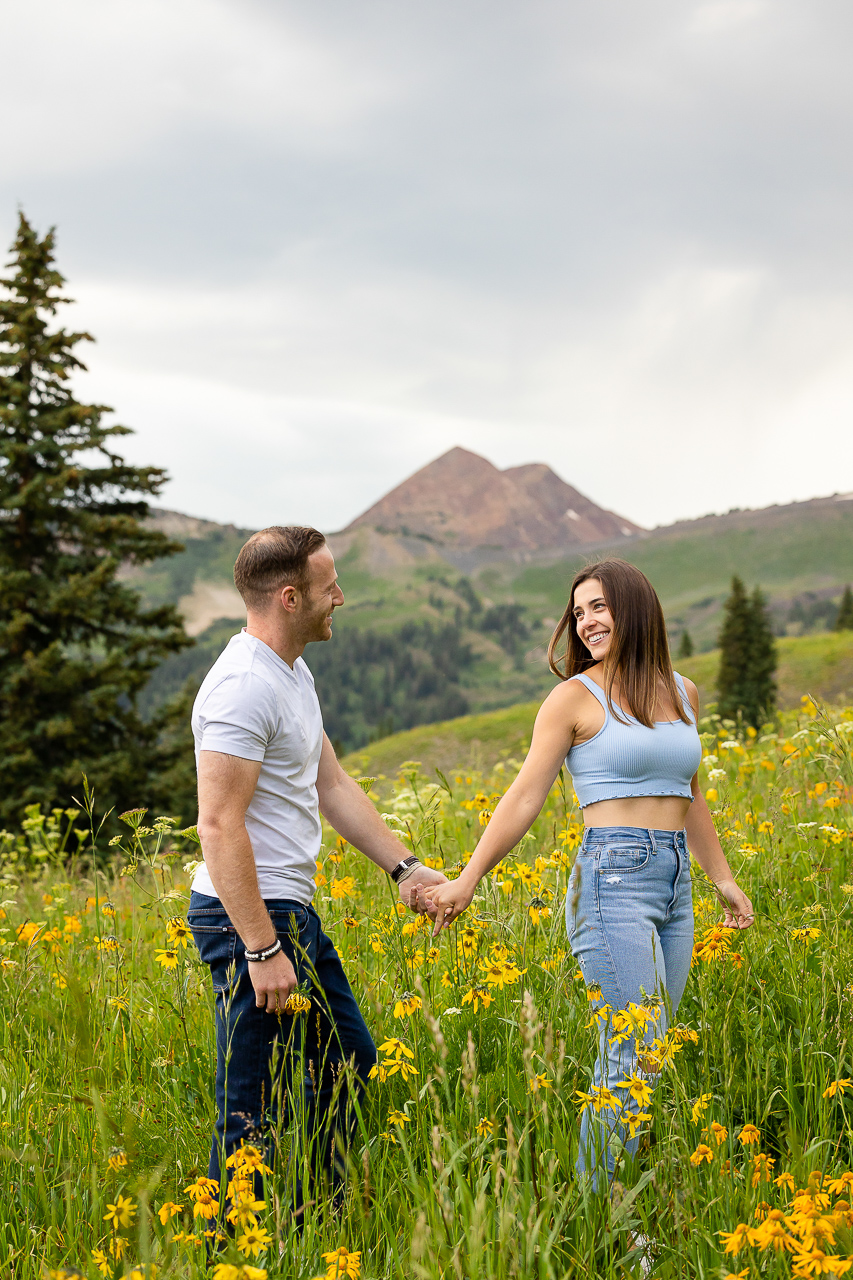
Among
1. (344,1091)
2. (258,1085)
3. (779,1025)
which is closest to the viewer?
(258,1085)

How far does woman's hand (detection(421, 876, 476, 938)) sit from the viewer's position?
3.26 metres

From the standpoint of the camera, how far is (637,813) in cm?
308

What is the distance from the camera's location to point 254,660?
9.77ft

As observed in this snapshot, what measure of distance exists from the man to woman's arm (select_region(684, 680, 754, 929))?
1.45m

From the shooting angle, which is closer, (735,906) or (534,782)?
(534,782)

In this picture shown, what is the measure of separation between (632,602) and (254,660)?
1405 mm

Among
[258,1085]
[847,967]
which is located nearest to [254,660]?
[258,1085]

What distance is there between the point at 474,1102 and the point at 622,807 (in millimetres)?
1420

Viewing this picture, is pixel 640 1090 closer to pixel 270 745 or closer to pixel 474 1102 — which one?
pixel 474 1102

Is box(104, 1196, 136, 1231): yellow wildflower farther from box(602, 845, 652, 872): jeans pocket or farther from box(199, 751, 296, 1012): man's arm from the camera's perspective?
box(602, 845, 652, 872): jeans pocket

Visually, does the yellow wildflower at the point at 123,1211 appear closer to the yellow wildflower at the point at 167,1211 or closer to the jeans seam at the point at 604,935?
the yellow wildflower at the point at 167,1211

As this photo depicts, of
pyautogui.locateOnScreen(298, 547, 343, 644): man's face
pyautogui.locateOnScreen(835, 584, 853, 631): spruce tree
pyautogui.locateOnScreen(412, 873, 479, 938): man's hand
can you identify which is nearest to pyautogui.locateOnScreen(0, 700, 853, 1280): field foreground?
pyautogui.locateOnScreen(412, 873, 479, 938): man's hand

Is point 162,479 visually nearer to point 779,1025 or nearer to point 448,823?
point 448,823

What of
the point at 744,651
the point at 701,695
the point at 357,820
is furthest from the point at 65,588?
the point at 701,695
